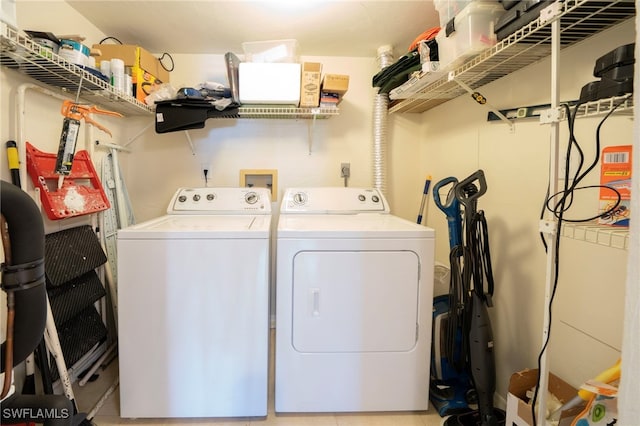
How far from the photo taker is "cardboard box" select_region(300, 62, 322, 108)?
6.91ft

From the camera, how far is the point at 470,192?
1.57 meters

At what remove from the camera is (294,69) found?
211cm

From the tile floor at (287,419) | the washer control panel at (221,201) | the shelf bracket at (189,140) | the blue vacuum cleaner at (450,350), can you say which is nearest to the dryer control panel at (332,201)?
the washer control panel at (221,201)

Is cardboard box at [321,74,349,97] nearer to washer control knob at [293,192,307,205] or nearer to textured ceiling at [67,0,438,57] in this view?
textured ceiling at [67,0,438,57]

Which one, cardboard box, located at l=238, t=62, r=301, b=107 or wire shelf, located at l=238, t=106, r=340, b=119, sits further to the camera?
wire shelf, located at l=238, t=106, r=340, b=119

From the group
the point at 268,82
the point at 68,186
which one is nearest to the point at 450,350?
the point at 268,82

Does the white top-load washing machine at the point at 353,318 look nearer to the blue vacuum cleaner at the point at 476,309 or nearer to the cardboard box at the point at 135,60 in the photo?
the blue vacuum cleaner at the point at 476,309

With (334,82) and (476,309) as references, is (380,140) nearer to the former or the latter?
(334,82)

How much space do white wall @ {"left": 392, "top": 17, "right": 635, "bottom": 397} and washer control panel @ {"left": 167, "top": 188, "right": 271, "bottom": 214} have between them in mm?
1447

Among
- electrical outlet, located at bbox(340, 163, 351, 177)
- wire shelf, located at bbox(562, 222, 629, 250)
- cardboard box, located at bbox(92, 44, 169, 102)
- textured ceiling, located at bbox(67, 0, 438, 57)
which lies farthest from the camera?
electrical outlet, located at bbox(340, 163, 351, 177)

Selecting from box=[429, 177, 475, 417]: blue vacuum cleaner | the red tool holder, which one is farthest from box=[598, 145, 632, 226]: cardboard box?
the red tool holder

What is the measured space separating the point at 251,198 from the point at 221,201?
0.22 metres

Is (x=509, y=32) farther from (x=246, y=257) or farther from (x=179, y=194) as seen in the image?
(x=179, y=194)

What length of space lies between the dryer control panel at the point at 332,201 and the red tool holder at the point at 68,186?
1.17 meters
